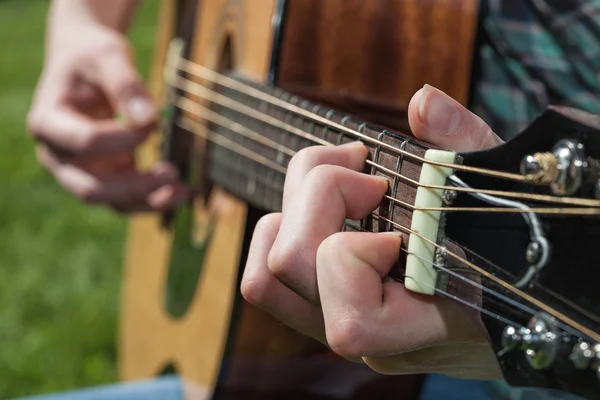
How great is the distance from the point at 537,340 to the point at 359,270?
0.10m

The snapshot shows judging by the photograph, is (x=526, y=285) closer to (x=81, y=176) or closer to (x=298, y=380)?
(x=298, y=380)

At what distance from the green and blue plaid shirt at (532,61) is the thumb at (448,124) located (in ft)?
1.15

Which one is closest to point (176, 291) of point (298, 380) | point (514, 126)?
point (298, 380)

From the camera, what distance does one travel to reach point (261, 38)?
3.10 feet

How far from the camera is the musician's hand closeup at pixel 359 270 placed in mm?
521

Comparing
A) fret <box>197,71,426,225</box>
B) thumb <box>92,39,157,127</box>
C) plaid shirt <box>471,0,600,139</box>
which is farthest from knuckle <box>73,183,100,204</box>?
plaid shirt <box>471,0,600,139</box>

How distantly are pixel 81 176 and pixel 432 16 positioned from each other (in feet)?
1.80

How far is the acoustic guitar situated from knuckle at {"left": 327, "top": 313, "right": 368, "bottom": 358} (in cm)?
4

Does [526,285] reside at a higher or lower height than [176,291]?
higher

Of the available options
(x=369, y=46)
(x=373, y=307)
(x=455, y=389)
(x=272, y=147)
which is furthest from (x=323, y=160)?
(x=455, y=389)

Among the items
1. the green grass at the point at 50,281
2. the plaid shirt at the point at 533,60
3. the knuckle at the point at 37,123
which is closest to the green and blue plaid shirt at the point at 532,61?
the plaid shirt at the point at 533,60

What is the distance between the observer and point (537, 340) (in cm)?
50

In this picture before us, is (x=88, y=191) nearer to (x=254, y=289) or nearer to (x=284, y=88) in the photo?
(x=284, y=88)

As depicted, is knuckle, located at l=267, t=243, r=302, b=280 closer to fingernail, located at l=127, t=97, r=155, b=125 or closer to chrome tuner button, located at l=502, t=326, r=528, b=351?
chrome tuner button, located at l=502, t=326, r=528, b=351
